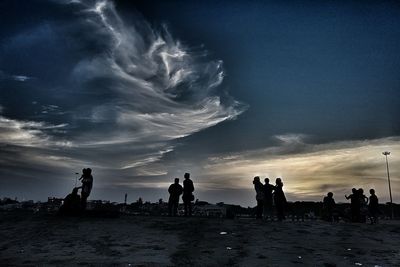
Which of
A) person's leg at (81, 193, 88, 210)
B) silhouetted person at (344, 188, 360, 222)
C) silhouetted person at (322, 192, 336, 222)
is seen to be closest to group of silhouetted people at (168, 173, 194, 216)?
person's leg at (81, 193, 88, 210)

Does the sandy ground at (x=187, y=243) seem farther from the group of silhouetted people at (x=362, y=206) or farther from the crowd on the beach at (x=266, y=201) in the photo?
the group of silhouetted people at (x=362, y=206)

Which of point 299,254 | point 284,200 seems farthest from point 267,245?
point 284,200

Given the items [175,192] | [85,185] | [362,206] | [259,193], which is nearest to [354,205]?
[362,206]

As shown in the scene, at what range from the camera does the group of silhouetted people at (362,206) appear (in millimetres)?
16359

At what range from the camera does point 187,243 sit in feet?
31.0

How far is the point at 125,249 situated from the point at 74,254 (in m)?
1.25

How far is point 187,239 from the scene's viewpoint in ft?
32.4

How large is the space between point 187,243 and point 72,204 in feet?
20.7

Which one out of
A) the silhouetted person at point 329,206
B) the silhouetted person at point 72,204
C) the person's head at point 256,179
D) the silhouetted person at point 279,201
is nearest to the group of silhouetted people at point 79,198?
the silhouetted person at point 72,204

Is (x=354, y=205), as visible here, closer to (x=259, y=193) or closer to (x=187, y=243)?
(x=259, y=193)

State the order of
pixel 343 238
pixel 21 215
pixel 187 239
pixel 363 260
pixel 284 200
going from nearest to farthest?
pixel 363 260
pixel 187 239
pixel 343 238
pixel 21 215
pixel 284 200

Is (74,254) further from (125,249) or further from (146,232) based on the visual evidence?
(146,232)

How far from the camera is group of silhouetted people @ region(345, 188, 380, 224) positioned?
53.7 ft

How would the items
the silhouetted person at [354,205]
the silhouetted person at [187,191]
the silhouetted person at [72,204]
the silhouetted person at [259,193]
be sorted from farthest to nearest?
the silhouetted person at [354,205] < the silhouetted person at [187,191] < the silhouetted person at [259,193] < the silhouetted person at [72,204]
